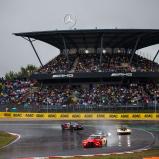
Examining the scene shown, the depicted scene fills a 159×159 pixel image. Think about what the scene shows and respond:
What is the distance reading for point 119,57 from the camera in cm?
9300

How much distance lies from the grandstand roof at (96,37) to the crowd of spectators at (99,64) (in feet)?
6.54

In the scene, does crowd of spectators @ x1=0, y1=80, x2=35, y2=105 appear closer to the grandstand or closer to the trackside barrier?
the grandstand

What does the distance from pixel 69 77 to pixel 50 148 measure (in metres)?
47.6

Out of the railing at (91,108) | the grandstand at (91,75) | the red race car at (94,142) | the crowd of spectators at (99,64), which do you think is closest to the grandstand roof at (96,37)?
the grandstand at (91,75)

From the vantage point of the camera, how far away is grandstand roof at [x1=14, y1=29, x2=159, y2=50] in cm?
8669

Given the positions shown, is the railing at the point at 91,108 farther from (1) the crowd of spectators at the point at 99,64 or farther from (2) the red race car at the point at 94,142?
(2) the red race car at the point at 94,142

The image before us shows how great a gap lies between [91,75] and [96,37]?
27.9ft

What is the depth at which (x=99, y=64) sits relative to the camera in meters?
89.4

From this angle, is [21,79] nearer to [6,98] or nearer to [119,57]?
[6,98]

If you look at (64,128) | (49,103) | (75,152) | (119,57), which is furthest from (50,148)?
(119,57)

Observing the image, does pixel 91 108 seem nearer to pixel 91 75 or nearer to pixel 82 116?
pixel 82 116

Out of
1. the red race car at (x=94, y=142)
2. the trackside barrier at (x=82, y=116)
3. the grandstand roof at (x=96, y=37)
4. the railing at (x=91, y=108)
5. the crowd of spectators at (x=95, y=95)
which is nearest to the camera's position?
the red race car at (x=94, y=142)

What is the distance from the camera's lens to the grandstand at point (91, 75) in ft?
264

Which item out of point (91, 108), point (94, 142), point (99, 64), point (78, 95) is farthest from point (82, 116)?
point (94, 142)
